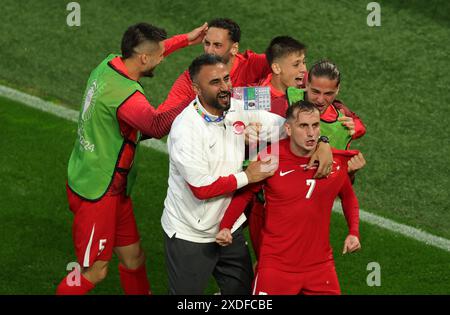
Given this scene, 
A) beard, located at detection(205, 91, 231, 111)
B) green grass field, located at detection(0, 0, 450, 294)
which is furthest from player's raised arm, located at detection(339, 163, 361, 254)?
green grass field, located at detection(0, 0, 450, 294)

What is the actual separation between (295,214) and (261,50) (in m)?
6.41

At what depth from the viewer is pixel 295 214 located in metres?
7.23

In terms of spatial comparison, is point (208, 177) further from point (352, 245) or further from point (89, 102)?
point (89, 102)

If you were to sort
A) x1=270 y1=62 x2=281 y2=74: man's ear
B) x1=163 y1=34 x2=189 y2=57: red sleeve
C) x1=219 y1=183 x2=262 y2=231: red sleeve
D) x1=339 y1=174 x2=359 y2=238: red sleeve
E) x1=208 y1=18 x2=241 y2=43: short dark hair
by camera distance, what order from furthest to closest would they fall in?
1. x1=163 y1=34 x2=189 y2=57: red sleeve
2. x1=208 y1=18 x2=241 y2=43: short dark hair
3. x1=270 y1=62 x2=281 y2=74: man's ear
4. x1=339 y1=174 x2=359 y2=238: red sleeve
5. x1=219 y1=183 x2=262 y2=231: red sleeve

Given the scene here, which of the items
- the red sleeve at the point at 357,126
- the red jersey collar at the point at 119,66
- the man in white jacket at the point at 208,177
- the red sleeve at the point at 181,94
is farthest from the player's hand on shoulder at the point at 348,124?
the red jersey collar at the point at 119,66

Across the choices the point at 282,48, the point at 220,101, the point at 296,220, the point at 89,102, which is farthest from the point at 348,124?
the point at 89,102

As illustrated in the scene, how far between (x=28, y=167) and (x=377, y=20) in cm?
505

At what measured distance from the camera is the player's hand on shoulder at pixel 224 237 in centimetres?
728

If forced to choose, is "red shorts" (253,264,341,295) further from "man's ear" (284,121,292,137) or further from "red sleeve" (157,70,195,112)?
"red sleeve" (157,70,195,112)

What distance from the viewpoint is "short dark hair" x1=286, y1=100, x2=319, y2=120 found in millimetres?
7219

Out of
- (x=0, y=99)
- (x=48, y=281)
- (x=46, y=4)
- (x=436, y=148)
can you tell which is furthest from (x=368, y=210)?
(x=46, y=4)

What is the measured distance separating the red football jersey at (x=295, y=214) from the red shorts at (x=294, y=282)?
0.13 ft

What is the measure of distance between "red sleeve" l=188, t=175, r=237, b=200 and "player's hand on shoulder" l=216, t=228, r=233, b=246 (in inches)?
10.9
